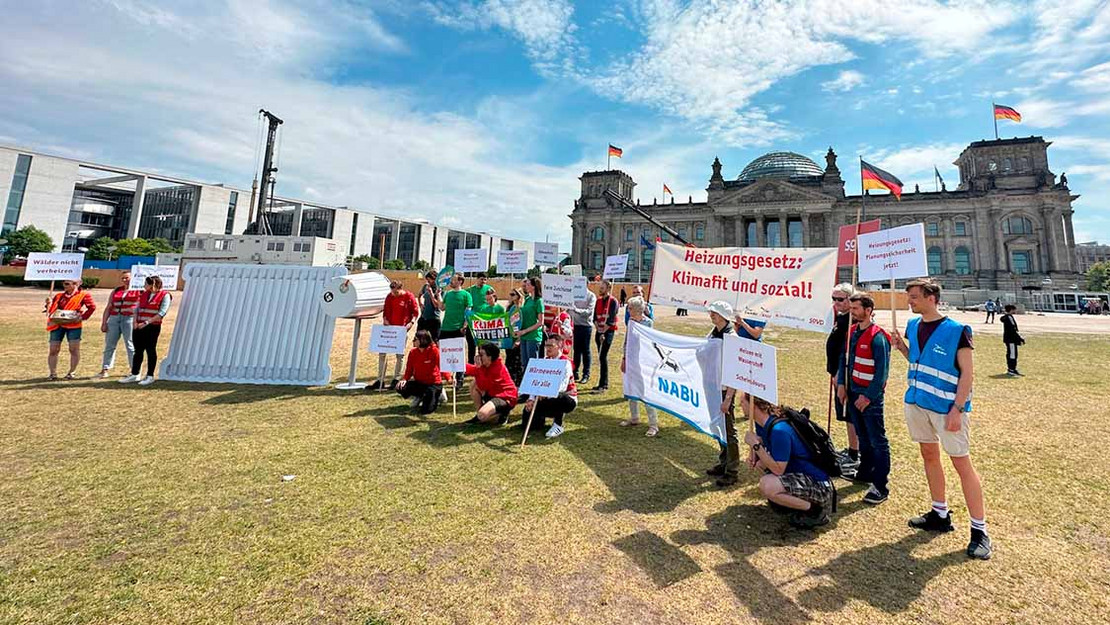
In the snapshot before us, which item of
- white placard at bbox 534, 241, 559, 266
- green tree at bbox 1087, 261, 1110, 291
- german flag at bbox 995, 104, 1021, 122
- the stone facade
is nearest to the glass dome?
the stone facade

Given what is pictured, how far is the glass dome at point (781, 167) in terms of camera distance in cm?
7174

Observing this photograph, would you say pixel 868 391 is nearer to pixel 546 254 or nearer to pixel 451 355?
→ pixel 451 355

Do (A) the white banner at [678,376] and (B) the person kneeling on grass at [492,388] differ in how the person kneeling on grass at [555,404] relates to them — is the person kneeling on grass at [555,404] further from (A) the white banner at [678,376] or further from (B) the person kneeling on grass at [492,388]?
(A) the white banner at [678,376]

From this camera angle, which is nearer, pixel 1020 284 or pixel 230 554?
pixel 230 554

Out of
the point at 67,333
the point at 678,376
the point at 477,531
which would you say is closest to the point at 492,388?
the point at 678,376

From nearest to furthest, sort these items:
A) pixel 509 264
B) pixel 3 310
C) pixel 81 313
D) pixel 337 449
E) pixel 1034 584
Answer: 1. pixel 1034 584
2. pixel 337 449
3. pixel 81 313
4. pixel 509 264
5. pixel 3 310

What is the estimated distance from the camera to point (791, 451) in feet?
11.8

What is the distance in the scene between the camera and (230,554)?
2.91 m

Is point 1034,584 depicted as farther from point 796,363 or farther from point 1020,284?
point 1020,284

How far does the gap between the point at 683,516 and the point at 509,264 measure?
8.92m

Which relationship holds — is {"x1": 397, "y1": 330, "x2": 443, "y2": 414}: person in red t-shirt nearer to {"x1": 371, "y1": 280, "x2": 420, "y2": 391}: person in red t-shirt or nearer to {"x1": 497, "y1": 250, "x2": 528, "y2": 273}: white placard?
{"x1": 371, "y1": 280, "x2": 420, "y2": 391}: person in red t-shirt

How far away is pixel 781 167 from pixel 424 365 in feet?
268

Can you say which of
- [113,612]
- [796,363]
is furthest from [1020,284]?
[113,612]

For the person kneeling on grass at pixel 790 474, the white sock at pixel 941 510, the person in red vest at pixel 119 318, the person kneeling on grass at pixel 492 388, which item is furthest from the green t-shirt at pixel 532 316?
the person in red vest at pixel 119 318
